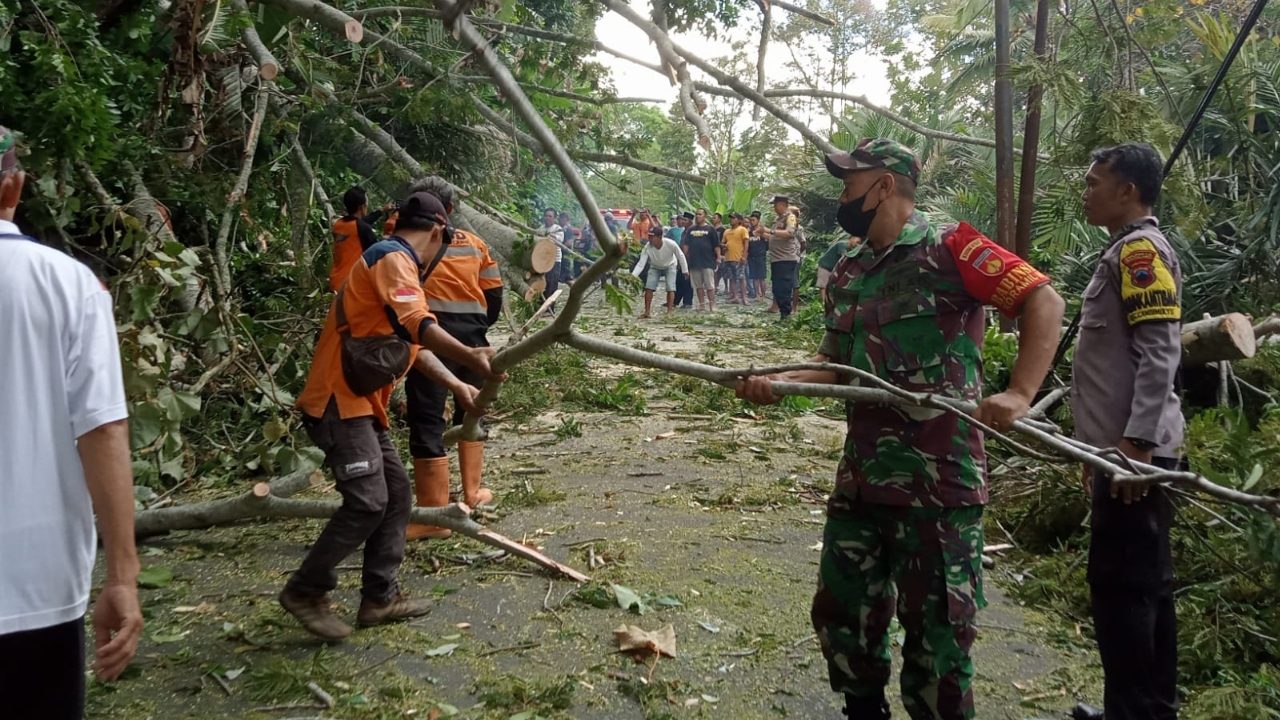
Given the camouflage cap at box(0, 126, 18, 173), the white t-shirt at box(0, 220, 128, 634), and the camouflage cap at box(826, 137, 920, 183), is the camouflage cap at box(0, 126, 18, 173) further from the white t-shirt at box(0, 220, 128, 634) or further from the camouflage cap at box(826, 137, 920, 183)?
the camouflage cap at box(826, 137, 920, 183)

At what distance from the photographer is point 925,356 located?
281cm

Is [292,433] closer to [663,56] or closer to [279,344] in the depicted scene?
[279,344]

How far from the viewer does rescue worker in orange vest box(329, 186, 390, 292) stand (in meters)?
5.48

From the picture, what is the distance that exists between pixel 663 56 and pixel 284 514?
2.94 meters

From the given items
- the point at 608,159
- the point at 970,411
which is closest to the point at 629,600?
the point at 970,411

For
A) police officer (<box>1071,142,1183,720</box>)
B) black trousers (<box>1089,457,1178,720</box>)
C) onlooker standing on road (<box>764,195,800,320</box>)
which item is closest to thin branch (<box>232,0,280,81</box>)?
police officer (<box>1071,142,1183,720</box>)

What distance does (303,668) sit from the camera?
3555 millimetres

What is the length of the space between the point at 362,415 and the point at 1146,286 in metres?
3.00

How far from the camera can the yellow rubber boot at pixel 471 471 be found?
5531mm

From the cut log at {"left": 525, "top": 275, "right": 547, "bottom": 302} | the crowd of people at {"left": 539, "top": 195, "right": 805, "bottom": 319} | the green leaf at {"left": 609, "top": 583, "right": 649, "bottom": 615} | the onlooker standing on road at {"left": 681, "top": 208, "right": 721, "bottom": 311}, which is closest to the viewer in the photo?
the green leaf at {"left": 609, "top": 583, "right": 649, "bottom": 615}

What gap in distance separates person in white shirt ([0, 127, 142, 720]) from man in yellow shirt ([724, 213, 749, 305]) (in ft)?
61.7

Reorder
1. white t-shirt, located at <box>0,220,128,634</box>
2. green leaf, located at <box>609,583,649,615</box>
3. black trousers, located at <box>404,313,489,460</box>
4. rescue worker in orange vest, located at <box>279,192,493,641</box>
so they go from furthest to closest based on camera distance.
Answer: black trousers, located at <box>404,313,489,460</box> → green leaf, located at <box>609,583,649,615</box> → rescue worker in orange vest, located at <box>279,192,493,641</box> → white t-shirt, located at <box>0,220,128,634</box>

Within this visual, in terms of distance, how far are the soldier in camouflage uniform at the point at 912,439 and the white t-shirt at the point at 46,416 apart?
5.90 ft

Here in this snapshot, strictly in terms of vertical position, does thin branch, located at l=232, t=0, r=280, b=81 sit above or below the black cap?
above
